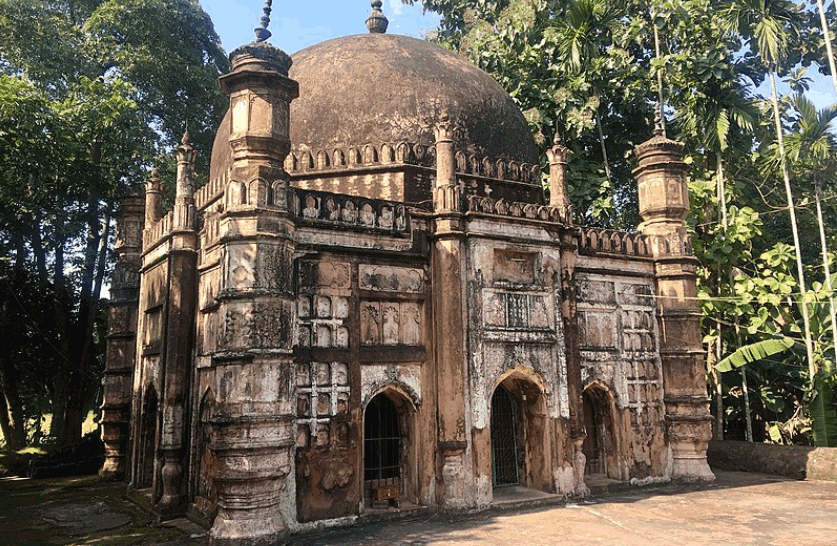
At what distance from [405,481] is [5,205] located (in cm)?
1352

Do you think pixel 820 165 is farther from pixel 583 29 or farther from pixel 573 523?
pixel 573 523

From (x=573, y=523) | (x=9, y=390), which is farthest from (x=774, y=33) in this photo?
(x=9, y=390)

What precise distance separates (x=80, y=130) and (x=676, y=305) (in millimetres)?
15413

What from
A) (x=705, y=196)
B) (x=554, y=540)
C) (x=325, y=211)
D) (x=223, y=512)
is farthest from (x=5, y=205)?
(x=705, y=196)

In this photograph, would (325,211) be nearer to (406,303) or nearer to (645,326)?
(406,303)

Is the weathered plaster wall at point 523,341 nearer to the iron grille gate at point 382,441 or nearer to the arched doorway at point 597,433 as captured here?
the iron grille gate at point 382,441

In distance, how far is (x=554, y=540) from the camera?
8.07m

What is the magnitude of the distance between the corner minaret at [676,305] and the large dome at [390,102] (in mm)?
2685

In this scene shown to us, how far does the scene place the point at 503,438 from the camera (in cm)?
1140

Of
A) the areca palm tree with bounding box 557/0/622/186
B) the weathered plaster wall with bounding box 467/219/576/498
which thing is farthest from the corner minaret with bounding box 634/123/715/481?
the areca palm tree with bounding box 557/0/622/186

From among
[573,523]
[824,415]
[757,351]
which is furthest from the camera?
[757,351]

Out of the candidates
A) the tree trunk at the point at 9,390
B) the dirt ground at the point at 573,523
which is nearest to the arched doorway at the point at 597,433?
the dirt ground at the point at 573,523

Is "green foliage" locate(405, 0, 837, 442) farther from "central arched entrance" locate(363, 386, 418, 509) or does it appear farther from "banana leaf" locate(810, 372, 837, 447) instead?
"central arched entrance" locate(363, 386, 418, 509)

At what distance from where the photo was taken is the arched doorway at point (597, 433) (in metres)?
12.0
